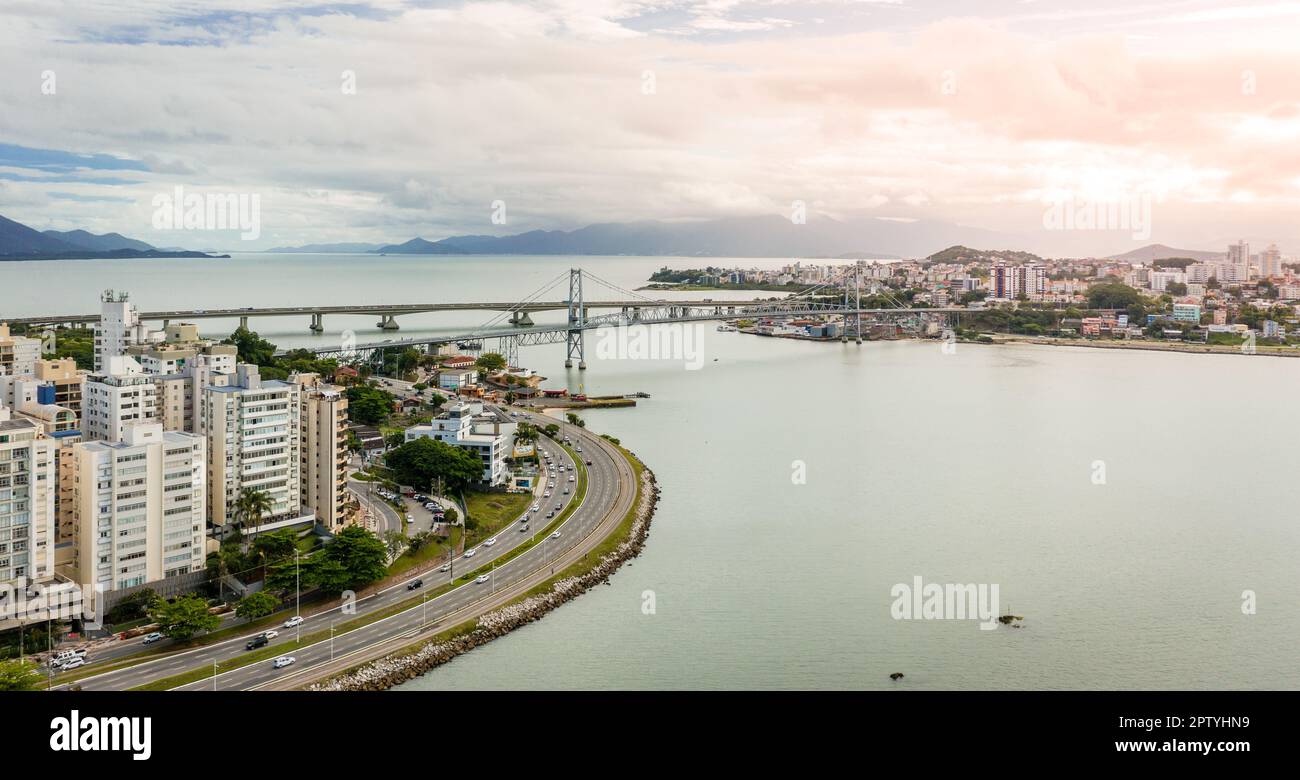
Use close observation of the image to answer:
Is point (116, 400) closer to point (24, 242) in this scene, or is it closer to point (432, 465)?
point (432, 465)

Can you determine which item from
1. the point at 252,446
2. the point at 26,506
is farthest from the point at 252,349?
the point at 26,506

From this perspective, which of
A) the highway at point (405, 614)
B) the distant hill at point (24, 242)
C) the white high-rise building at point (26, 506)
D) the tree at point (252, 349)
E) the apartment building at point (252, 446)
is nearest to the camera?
the highway at point (405, 614)

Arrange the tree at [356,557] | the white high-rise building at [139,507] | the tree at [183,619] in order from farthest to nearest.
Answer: the tree at [356,557]
the white high-rise building at [139,507]
the tree at [183,619]

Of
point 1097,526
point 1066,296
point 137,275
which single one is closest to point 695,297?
point 1066,296

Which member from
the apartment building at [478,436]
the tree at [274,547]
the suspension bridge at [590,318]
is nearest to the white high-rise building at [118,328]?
the apartment building at [478,436]

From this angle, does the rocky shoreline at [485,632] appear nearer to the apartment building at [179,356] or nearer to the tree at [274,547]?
the tree at [274,547]

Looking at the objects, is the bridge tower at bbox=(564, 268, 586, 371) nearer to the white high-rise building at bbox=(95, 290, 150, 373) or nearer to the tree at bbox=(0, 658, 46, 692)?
the white high-rise building at bbox=(95, 290, 150, 373)
